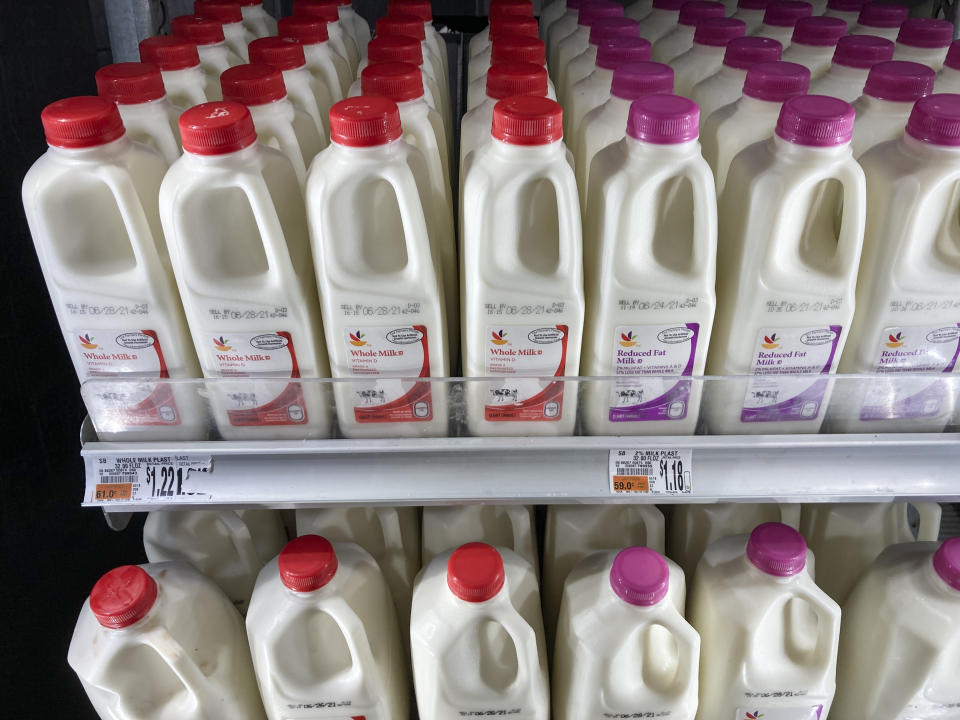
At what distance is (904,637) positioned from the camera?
1001 mm

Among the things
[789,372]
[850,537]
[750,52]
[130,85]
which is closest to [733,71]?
[750,52]

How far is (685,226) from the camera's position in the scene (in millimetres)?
907

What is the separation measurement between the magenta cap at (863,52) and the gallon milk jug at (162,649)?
119cm

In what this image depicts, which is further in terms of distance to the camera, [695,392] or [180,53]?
[180,53]

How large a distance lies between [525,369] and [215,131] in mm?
442

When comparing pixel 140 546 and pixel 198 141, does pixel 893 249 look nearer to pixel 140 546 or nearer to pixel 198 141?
pixel 198 141

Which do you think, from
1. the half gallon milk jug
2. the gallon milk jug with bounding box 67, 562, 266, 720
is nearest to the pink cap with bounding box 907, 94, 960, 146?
the half gallon milk jug

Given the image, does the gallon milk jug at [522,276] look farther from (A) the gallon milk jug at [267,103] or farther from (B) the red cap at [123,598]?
(B) the red cap at [123,598]

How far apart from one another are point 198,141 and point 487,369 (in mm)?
416

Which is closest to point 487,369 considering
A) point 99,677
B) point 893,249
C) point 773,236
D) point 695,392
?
point 695,392

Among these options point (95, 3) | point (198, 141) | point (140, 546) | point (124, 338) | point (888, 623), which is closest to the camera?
point (198, 141)

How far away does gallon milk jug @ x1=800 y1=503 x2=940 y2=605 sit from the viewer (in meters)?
1.18

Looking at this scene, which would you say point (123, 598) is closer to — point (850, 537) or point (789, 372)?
point (789, 372)

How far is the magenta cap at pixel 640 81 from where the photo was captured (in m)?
0.98
